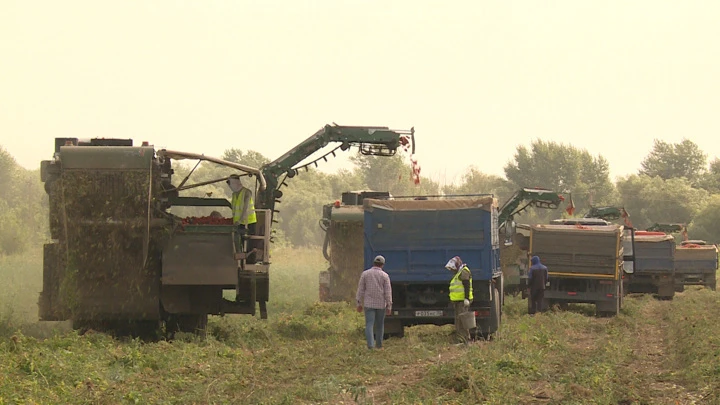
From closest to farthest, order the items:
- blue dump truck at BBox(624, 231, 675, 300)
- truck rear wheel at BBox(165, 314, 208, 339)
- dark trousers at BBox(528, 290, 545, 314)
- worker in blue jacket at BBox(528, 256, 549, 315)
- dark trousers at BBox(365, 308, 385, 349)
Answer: dark trousers at BBox(365, 308, 385, 349) < truck rear wheel at BBox(165, 314, 208, 339) < worker in blue jacket at BBox(528, 256, 549, 315) < dark trousers at BBox(528, 290, 545, 314) < blue dump truck at BBox(624, 231, 675, 300)

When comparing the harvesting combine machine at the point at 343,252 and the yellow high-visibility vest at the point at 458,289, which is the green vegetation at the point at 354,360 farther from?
the harvesting combine machine at the point at 343,252

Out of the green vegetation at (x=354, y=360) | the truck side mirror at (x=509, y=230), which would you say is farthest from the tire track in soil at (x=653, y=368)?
the truck side mirror at (x=509, y=230)

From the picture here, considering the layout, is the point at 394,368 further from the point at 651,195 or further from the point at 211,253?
the point at 651,195

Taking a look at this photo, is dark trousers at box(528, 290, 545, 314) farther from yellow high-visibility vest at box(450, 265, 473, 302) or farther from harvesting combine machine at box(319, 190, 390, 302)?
yellow high-visibility vest at box(450, 265, 473, 302)

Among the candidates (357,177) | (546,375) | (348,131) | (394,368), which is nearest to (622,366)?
(546,375)

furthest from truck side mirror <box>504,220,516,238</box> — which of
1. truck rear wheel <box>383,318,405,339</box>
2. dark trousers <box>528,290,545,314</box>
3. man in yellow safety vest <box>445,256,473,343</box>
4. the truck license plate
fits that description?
man in yellow safety vest <box>445,256,473,343</box>

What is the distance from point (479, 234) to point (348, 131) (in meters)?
6.84

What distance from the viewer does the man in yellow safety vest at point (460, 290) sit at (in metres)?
18.4

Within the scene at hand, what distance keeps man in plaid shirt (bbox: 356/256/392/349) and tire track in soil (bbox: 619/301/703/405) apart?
13.5ft

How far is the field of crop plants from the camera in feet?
37.9

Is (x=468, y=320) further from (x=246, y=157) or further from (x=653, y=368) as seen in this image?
(x=246, y=157)

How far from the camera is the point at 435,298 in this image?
19734 mm

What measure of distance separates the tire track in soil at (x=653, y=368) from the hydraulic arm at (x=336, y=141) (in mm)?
6952

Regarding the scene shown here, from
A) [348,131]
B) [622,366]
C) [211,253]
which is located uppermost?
[348,131]
